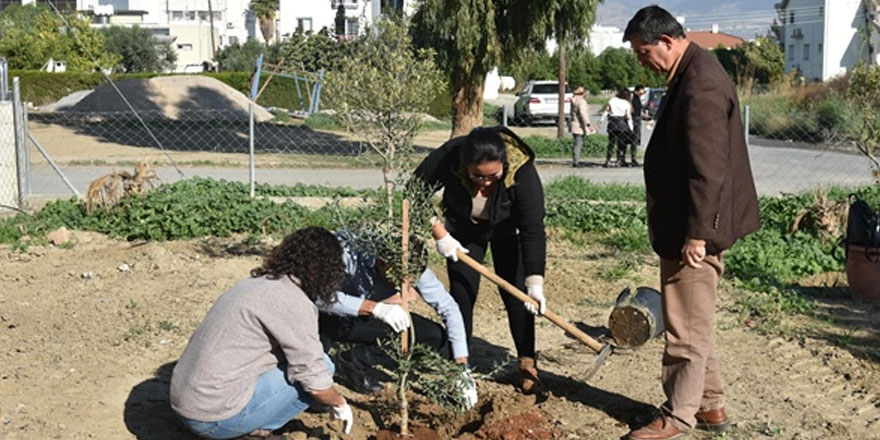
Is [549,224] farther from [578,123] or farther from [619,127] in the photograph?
[578,123]

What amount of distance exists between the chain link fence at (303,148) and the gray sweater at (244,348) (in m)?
8.50

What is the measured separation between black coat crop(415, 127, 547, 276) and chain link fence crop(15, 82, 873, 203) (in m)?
7.79

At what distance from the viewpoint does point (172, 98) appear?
1293 inches

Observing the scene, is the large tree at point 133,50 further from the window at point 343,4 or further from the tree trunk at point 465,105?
the tree trunk at point 465,105

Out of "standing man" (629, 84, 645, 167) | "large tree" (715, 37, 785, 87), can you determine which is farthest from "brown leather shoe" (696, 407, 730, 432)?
"large tree" (715, 37, 785, 87)

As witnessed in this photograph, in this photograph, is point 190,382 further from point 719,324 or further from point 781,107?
point 781,107

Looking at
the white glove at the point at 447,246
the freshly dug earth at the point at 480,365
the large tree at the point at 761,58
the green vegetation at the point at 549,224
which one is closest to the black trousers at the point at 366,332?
the freshly dug earth at the point at 480,365

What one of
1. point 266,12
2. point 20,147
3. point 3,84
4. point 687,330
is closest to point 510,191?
point 687,330

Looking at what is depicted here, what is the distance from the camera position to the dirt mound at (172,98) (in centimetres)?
3138

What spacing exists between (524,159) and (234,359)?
1807mm

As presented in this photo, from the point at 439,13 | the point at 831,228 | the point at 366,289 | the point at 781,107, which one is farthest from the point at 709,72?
the point at 781,107

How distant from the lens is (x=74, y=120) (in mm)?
29734

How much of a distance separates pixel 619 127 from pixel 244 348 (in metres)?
15.2

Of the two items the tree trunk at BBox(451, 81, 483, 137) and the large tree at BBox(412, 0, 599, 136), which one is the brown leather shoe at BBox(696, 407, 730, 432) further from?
the tree trunk at BBox(451, 81, 483, 137)
